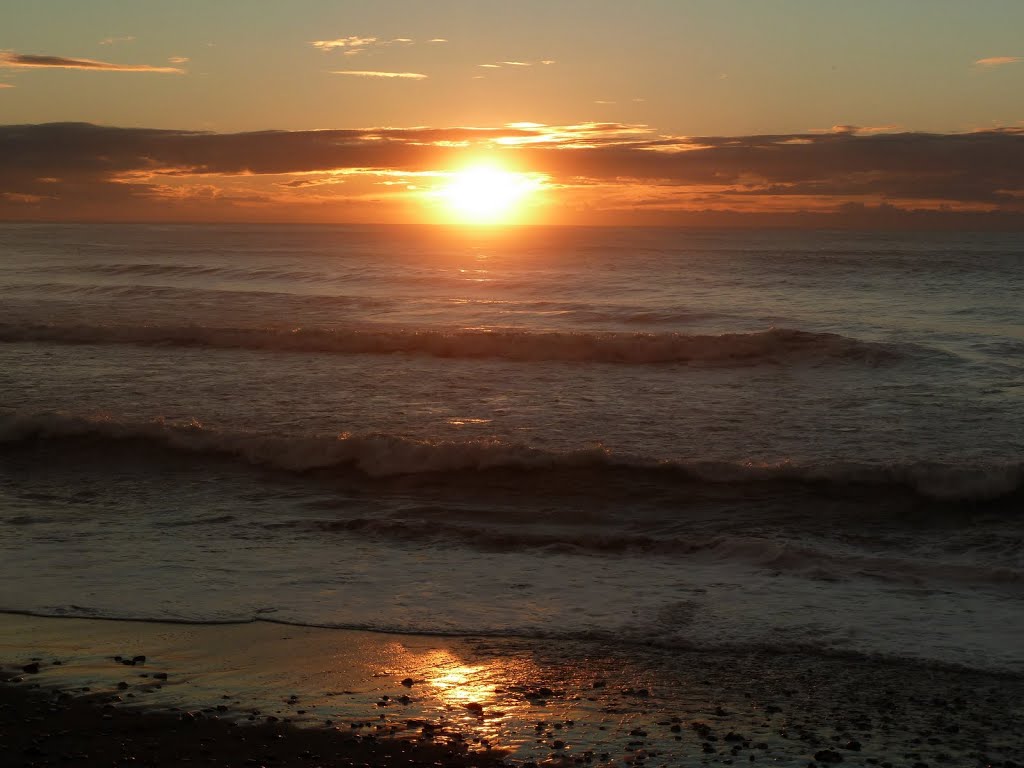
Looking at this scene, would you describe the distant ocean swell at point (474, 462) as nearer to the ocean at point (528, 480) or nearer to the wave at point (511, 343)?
the ocean at point (528, 480)

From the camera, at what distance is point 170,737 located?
5.75 meters

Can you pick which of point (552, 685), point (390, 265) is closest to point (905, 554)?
point (552, 685)

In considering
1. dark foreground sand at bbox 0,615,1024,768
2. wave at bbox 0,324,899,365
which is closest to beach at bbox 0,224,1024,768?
dark foreground sand at bbox 0,615,1024,768

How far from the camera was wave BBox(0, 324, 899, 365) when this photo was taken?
2294 centimetres

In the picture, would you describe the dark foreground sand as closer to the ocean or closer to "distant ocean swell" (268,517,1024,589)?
the ocean

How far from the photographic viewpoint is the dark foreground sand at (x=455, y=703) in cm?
561

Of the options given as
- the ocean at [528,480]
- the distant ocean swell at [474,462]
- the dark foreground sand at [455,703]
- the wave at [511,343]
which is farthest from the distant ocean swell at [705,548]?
the wave at [511,343]

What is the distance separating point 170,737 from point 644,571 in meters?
4.81

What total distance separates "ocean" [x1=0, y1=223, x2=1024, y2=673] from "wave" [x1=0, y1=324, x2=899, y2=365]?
0.11 m

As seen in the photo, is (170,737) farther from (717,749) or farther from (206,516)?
(206,516)

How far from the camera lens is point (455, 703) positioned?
247 inches

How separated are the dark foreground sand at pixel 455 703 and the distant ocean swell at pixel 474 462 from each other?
529 centimetres

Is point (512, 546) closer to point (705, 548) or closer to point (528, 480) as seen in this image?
point (705, 548)

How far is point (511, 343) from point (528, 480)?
1175 centimetres
